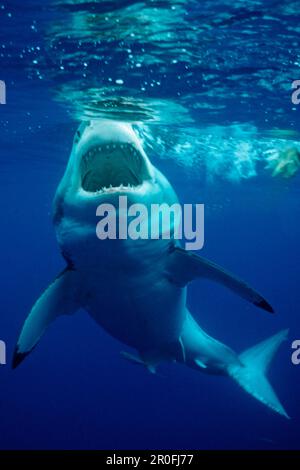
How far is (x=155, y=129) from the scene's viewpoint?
19156mm

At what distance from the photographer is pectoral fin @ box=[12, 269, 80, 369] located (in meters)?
6.46

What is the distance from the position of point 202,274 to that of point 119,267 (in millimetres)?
1280

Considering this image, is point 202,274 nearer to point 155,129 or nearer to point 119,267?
point 119,267

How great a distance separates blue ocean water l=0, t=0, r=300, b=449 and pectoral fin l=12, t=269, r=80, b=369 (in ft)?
18.1

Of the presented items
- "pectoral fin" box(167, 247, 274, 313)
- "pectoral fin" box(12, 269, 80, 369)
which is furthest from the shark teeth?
"pectoral fin" box(12, 269, 80, 369)

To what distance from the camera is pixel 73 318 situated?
56156mm

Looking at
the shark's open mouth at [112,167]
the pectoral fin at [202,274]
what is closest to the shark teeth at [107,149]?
the shark's open mouth at [112,167]

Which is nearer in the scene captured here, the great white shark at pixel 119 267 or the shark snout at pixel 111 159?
the shark snout at pixel 111 159

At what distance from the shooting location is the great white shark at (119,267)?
17.5ft

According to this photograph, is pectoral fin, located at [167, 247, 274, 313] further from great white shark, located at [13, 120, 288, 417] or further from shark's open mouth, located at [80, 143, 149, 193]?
shark's open mouth, located at [80, 143, 149, 193]

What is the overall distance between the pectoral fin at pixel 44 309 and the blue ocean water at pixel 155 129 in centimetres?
553

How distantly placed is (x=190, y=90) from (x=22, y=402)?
2863 cm

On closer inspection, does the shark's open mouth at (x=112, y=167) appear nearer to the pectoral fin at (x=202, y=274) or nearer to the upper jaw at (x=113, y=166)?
the upper jaw at (x=113, y=166)
